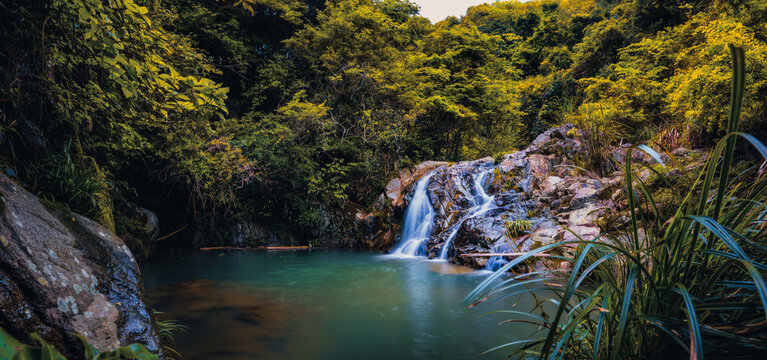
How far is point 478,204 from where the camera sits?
936 centimetres

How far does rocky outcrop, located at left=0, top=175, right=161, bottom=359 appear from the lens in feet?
5.37

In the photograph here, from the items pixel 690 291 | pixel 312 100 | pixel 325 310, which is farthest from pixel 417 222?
pixel 690 291

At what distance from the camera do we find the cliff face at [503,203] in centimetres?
678

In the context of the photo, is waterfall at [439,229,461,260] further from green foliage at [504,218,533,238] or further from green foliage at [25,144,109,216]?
green foliage at [25,144,109,216]

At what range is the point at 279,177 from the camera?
36.2 ft

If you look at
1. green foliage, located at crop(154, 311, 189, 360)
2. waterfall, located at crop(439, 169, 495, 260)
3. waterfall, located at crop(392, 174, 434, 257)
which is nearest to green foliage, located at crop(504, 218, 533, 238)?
waterfall, located at crop(439, 169, 495, 260)

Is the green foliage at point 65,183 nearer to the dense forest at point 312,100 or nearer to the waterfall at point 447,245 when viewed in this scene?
the dense forest at point 312,100

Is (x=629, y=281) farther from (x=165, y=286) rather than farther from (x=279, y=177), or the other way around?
(x=279, y=177)

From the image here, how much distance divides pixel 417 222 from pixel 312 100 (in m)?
6.39

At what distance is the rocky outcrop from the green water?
116 cm

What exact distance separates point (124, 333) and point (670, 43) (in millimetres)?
13549

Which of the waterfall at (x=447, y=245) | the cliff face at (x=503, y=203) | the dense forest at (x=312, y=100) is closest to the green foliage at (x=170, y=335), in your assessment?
the dense forest at (x=312, y=100)

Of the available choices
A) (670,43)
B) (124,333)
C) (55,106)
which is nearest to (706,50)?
(670,43)

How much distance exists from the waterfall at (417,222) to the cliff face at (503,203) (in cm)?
12
